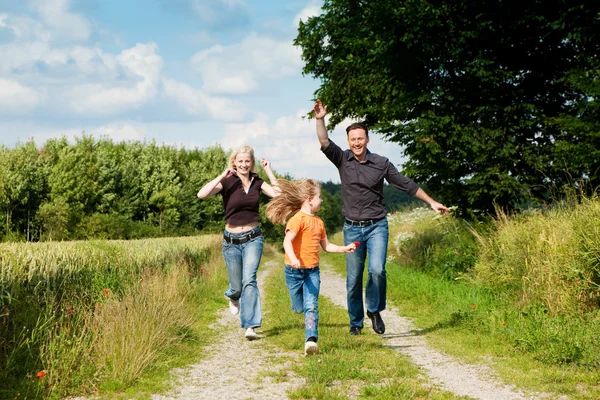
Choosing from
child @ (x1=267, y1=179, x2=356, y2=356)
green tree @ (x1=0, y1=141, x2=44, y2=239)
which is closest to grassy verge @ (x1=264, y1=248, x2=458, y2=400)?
child @ (x1=267, y1=179, x2=356, y2=356)

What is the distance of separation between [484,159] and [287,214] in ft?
22.8

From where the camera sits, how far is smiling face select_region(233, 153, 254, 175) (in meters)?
7.54

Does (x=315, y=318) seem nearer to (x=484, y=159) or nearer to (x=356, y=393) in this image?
(x=356, y=393)

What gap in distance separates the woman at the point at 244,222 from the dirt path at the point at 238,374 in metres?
0.54

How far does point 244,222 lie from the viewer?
24.6ft

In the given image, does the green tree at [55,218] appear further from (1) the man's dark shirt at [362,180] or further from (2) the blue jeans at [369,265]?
(1) the man's dark shirt at [362,180]

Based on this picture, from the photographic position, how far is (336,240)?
3762cm

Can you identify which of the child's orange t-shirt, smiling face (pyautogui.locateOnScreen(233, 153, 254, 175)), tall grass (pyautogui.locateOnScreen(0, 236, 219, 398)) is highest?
smiling face (pyautogui.locateOnScreen(233, 153, 254, 175))

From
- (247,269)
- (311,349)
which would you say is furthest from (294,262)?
(247,269)

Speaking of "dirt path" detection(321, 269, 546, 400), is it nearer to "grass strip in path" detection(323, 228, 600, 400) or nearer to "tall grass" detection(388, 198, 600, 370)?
"grass strip in path" detection(323, 228, 600, 400)

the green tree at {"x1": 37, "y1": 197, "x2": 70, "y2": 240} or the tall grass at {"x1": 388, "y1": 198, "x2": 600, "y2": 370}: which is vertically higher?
the green tree at {"x1": 37, "y1": 197, "x2": 70, "y2": 240}

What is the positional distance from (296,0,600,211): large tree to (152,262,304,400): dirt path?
726cm

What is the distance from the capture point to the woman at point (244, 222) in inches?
295

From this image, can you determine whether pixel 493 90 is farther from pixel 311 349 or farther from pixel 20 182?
pixel 20 182
